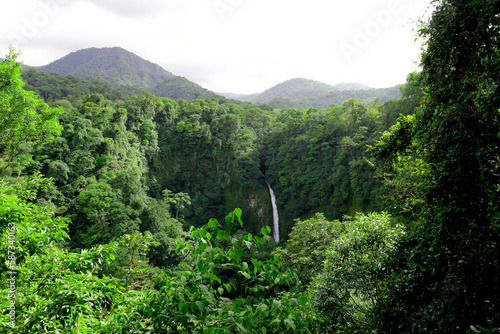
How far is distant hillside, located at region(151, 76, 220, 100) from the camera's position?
64.9 metres

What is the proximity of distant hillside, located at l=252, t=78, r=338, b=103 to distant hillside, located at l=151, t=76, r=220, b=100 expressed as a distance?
118ft

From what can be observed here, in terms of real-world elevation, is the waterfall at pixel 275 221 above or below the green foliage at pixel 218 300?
below

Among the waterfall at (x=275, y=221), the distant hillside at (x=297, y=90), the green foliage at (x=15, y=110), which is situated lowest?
the waterfall at (x=275, y=221)

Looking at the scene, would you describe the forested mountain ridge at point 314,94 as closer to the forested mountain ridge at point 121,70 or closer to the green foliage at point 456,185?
the forested mountain ridge at point 121,70

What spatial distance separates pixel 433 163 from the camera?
2.93 metres

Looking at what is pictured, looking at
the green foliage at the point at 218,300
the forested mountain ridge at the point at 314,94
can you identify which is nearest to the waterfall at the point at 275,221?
the green foliage at the point at 218,300

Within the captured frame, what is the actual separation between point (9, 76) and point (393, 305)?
28.9ft

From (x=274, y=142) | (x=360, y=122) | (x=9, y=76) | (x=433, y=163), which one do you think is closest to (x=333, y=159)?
(x=360, y=122)

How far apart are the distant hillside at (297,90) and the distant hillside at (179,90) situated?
36.1 metres

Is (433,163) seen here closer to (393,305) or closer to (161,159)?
(393,305)

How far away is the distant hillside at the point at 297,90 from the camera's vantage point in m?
100

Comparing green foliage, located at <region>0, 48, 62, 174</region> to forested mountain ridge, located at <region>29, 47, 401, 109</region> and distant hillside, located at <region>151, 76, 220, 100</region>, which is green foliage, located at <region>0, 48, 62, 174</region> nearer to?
distant hillside, located at <region>151, 76, 220, 100</region>

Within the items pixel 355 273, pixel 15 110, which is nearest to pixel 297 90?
pixel 15 110

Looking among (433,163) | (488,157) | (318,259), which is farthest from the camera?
(318,259)
